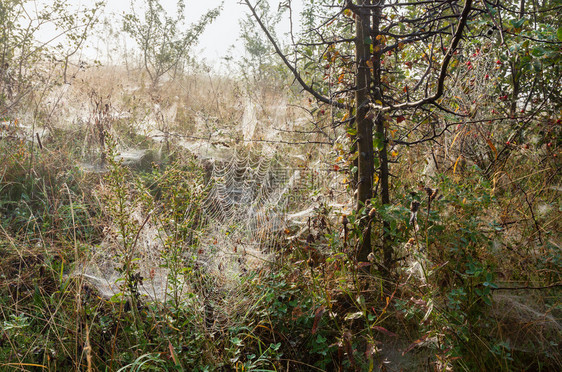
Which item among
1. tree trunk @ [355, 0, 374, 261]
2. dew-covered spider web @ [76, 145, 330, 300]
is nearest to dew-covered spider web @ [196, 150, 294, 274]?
dew-covered spider web @ [76, 145, 330, 300]

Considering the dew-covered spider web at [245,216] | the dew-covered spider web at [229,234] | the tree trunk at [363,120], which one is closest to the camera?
the tree trunk at [363,120]

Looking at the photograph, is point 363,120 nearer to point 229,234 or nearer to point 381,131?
point 381,131

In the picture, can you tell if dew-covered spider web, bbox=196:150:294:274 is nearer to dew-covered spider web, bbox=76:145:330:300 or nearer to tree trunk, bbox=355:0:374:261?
dew-covered spider web, bbox=76:145:330:300

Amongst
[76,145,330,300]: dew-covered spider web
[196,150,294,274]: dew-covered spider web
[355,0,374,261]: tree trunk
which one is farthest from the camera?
[196,150,294,274]: dew-covered spider web

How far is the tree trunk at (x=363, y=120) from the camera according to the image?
208 centimetres

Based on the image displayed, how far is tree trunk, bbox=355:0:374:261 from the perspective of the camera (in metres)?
2.08

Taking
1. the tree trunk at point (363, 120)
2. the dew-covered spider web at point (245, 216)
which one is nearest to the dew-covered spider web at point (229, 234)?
the dew-covered spider web at point (245, 216)

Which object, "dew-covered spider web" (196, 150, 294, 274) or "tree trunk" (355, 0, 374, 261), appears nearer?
"tree trunk" (355, 0, 374, 261)

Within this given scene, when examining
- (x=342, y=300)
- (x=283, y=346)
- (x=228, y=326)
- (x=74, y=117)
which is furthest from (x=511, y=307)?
(x=74, y=117)

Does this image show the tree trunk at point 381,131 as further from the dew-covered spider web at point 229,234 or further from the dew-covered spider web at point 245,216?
the dew-covered spider web at point 245,216

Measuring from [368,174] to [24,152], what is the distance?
11.5 feet

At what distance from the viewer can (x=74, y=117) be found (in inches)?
212

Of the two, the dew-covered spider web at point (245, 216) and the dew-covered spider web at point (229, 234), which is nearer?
the dew-covered spider web at point (229, 234)

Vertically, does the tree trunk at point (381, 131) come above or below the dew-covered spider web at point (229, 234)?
above
